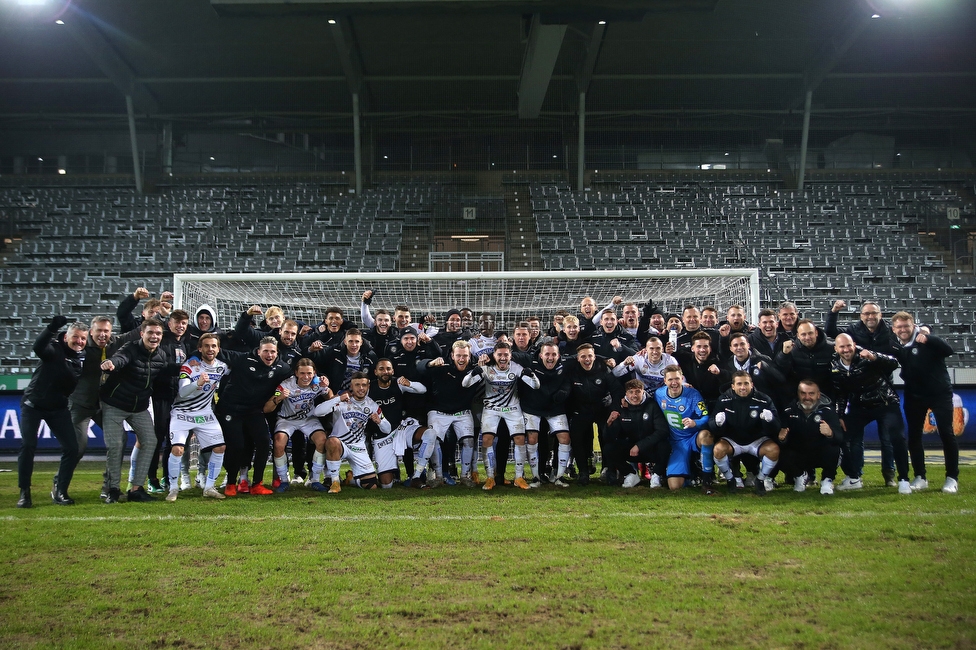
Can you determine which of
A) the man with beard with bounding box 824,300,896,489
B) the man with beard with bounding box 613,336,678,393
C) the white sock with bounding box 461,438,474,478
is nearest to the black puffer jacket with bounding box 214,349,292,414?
the white sock with bounding box 461,438,474,478

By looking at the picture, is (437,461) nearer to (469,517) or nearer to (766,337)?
(469,517)

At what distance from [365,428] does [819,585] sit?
5.39m

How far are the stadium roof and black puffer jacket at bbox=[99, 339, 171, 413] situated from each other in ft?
49.7

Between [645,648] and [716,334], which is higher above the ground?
[716,334]

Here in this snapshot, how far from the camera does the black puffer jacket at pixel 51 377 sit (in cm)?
728

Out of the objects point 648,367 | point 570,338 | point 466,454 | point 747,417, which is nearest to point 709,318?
point 648,367

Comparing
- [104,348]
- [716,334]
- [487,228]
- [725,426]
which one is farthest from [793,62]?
[104,348]

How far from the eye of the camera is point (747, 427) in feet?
25.5

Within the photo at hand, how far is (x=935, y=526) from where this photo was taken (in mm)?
5918

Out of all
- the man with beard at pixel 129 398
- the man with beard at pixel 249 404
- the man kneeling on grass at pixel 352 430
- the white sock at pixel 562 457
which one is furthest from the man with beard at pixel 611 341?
the man with beard at pixel 129 398

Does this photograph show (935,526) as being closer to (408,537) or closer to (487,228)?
(408,537)

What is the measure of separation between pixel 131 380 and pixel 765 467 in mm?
6535

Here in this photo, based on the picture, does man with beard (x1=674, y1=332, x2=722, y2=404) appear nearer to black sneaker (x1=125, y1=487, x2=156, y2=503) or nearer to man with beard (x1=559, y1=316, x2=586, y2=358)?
man with beard (x1=559, y1=316, x2=586, y2=358)

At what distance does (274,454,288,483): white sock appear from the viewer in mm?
8367
